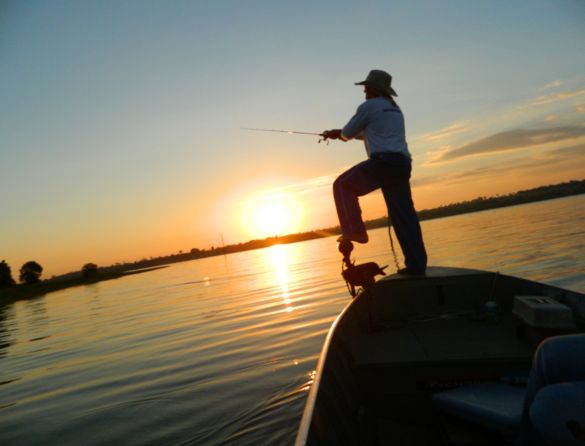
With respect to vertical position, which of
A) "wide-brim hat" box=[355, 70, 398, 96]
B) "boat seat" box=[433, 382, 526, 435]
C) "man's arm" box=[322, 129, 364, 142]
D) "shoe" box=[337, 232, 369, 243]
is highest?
"wide-brim hat" box=[355, 70, 398, 96]

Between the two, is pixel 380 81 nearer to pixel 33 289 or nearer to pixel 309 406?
pixel 309 406

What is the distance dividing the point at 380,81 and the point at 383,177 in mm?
1478

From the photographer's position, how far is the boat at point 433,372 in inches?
95.3

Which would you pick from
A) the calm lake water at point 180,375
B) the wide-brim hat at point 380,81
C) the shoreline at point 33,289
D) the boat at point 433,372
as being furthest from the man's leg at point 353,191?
the shoreline at point 33,289

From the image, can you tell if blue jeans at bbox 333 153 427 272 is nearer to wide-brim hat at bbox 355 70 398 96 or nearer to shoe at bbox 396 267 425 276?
shoe at bbox 396 267 425 276

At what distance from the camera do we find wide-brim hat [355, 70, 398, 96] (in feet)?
18.2

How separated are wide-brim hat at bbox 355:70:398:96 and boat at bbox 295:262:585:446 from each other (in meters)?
2.84

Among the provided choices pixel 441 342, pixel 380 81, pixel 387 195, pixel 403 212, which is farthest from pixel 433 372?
pixel 380 81

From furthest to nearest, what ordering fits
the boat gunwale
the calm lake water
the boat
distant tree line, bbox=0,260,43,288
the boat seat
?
distant tree line, bbox=0,260,43,288
the calm lake water
the boat
the boat seat
the boat gunwale

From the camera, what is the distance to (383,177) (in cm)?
528

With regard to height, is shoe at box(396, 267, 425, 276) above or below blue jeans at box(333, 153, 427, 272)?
below

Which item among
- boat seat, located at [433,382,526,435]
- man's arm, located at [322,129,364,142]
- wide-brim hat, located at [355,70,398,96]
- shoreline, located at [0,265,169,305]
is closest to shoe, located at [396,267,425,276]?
man's arm, located at [322,129,364,142]

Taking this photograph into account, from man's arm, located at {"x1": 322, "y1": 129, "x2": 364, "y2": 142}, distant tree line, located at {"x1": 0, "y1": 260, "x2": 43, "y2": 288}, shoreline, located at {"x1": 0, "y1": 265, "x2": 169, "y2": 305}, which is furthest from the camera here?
distant tree line, located at {"x1": 0, "y1": 260, "x2": 43, "y2": 288}

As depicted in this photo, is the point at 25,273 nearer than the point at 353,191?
No
